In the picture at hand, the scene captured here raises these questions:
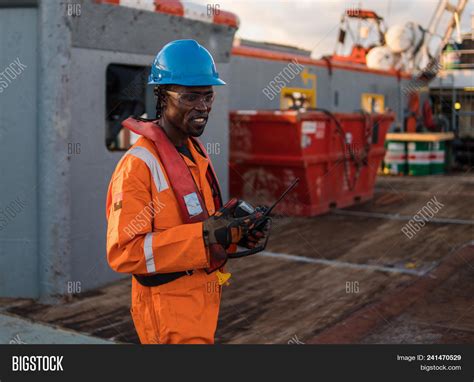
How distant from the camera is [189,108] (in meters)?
2.78

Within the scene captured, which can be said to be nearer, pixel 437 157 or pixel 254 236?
pixel 254 236

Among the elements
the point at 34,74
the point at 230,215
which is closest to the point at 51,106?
the point at 34,74

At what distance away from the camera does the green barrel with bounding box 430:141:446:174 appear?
1727 centimetres

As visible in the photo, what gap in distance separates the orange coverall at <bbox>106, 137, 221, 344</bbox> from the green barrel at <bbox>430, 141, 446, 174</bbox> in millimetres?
15237

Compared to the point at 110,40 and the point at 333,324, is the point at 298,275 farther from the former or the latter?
the point at 110,40

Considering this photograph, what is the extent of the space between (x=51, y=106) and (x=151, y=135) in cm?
358

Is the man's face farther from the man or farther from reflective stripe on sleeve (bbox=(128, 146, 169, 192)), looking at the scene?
reflective stripe on sleeve (bbox=(128, 146, 169, 192))

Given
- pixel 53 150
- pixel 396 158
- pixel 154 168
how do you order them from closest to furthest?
pixel 154 168
pixel 53 150
pixel 396 158

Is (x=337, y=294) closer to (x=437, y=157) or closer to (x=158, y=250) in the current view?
(x=158, y=250)

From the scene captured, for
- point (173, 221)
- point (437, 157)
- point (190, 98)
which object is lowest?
point (173, 221)

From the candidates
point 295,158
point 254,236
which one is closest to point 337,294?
point 254,236

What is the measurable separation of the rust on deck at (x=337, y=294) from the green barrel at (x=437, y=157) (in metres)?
7.35

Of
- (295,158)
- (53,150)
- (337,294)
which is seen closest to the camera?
(53,150)

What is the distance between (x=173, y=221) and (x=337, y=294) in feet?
13.3
